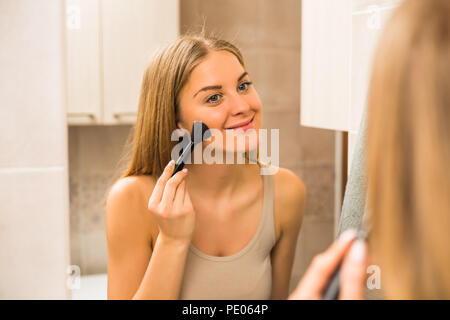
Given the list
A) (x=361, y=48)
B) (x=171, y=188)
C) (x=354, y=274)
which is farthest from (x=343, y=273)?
(x=361, y=48)

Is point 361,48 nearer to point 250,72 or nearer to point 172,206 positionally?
point 250,72

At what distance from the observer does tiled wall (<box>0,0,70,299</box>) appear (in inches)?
19.9

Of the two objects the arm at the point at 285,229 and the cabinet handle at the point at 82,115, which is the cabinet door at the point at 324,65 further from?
the cabinet handle at the point at 82,115

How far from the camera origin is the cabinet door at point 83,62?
509mm

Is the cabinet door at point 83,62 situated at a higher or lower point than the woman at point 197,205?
higher

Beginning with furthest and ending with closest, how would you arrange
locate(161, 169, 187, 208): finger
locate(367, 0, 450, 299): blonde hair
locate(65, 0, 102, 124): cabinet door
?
locate(65, 0, 102, 124): cabinet door
locate(161, 169, 187, 208): finger
locate(367, 0, 450, 299): blonde hair

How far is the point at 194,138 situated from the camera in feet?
1.40

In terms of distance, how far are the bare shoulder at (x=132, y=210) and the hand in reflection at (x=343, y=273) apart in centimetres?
25

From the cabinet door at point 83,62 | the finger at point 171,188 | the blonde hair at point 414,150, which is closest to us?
the blonde hair at point 414,150

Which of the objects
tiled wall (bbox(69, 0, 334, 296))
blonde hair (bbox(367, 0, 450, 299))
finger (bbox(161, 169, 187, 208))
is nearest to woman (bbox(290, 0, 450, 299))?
blonde hair (bbox(367, 0, 450, 299))

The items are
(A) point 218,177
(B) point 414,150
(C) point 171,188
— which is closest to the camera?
(B) point 414,150

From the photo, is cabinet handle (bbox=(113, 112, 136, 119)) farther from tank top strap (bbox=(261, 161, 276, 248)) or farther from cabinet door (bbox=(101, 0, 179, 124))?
tank top strap (bbox=(261, 161, 276, 248))

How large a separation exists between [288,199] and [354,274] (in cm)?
30

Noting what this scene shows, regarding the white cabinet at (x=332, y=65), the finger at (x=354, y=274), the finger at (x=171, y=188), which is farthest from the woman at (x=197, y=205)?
the finger at (x=354, y=274)
